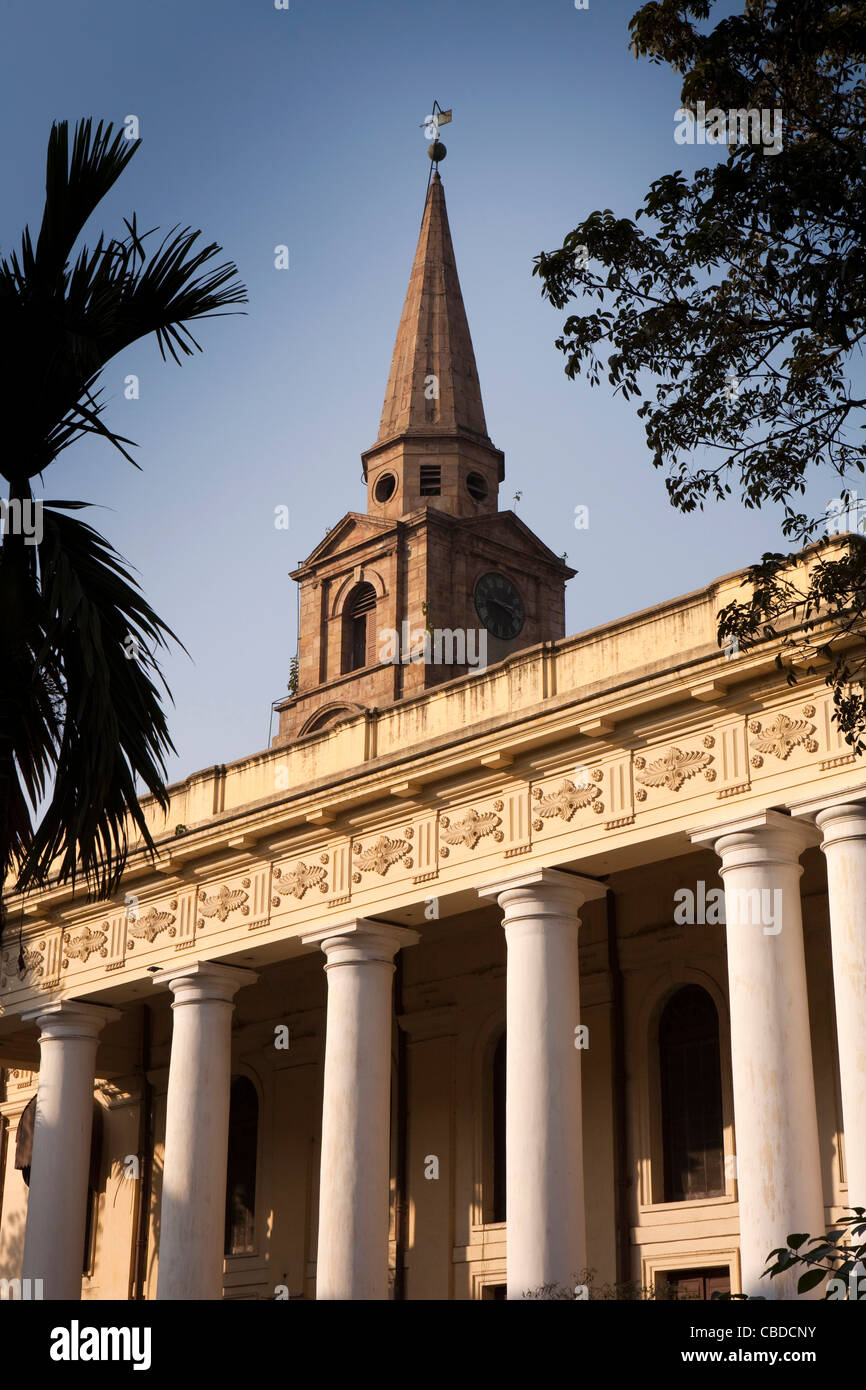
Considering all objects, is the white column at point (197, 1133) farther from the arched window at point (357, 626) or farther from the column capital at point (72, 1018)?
the arched window at point (357, 626)

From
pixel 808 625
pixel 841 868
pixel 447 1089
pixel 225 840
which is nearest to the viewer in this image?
pixel 808 625

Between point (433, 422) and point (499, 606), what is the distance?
6911mm

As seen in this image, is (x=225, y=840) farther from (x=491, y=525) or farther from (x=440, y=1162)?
(x=491, y=525)

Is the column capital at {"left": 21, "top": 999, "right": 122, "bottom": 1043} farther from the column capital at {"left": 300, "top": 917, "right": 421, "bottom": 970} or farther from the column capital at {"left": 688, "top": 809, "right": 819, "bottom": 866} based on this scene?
the column capital at {"left": 688, "top": 809, "right": 819, "bottom": 866}

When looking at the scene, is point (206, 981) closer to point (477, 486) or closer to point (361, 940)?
point (361, 940)

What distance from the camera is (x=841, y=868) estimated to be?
55.6 feet

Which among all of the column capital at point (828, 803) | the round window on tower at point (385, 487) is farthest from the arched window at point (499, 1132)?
the round window on tower at point (385, 487)

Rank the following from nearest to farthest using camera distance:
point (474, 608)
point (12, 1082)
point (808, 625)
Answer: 1. point (808, 625)
2. point (12, 1082)
3. point (474, 608)

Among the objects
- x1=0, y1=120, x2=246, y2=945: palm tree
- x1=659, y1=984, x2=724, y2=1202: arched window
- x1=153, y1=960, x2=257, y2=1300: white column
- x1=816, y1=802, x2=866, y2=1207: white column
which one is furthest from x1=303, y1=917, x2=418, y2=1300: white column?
x1=0, y1=120, x2=246, y2=945: palm tree

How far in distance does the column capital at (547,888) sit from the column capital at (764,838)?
2486 millimetres

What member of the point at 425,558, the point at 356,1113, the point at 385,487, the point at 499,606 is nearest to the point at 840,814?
the point at 356,1113

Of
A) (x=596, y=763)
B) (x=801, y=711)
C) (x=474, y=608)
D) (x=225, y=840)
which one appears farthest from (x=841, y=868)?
(x=474, y=608)

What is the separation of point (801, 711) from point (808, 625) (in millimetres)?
4981

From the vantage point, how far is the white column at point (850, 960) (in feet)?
51.9
